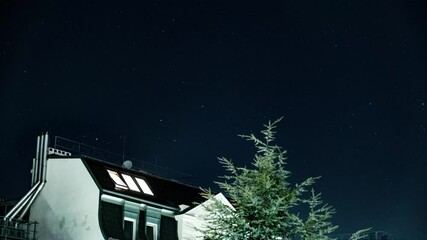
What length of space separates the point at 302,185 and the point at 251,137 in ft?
8.73

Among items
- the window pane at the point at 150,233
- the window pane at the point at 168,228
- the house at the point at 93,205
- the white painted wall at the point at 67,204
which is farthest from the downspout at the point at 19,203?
the window pane at the point at 168,228

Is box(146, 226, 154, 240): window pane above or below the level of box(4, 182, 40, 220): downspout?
below

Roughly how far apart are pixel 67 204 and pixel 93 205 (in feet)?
6.06

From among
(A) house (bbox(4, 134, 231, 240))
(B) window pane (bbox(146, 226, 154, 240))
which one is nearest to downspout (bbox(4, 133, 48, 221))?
(A) house (bbox(4, 134, 231, 240))

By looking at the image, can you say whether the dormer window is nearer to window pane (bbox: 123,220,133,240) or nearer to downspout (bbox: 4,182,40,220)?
window pane (bbox: 123,220,133,240)

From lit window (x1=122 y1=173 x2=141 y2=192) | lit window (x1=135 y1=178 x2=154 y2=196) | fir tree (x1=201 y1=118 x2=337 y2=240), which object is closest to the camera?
fir tree (x1=201 y1=118 x2=337 y2=240)

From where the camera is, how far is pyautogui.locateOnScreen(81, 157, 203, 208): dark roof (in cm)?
3648

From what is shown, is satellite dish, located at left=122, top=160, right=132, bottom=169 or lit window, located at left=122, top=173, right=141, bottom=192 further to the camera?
satellite dish, located at left=122, top=160, right=132, bottom=169

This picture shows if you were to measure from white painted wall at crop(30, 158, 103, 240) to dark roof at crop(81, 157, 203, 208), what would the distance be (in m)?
0.51

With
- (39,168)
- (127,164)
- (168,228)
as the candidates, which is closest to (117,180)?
(127,164)

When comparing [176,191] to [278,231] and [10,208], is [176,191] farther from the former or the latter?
[278,231]

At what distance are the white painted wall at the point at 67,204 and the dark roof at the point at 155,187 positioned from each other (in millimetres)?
507

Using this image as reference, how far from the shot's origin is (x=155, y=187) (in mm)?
40438

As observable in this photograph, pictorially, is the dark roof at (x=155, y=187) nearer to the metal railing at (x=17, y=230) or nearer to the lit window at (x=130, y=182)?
the lit window at (x=130, y=182)
